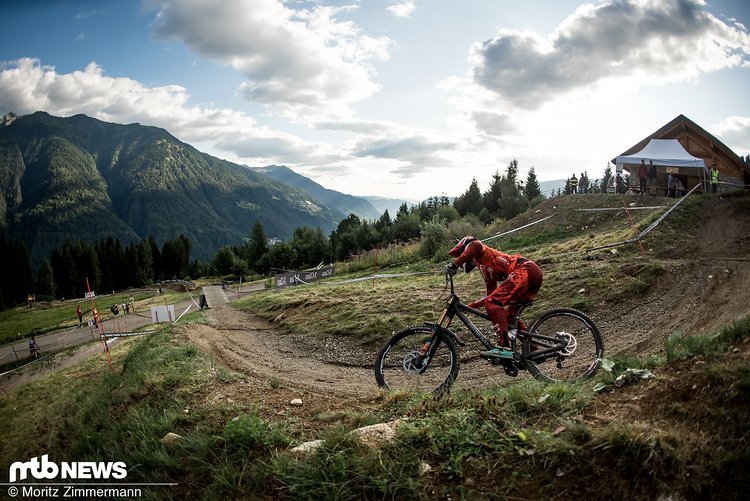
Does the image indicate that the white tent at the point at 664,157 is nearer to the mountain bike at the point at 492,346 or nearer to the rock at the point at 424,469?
the mountain bike at the point at 492,346

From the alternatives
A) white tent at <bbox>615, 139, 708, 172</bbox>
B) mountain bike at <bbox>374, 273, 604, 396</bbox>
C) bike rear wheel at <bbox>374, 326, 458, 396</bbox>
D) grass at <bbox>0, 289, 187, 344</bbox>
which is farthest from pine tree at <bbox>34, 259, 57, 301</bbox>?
white tent at <bbox>615, 139, 708, 172</bbox>

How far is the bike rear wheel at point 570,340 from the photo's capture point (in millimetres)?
6114

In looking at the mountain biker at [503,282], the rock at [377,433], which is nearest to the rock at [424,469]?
the rock at [377,433]

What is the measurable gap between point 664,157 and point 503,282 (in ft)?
97.3

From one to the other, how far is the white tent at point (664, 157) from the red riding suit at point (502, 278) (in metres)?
27.7

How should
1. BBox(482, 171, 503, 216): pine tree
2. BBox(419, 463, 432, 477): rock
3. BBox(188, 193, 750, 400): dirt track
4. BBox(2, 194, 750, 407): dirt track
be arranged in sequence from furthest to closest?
BBox(482, 171, 503, 216): pine tree → BBox(188, 193, 750, 400): dirt track → BBox(2, 194, 750, 407): dirt track → BBox(419, 463, 432, 477): rock

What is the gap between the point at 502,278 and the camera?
6609 millimetres

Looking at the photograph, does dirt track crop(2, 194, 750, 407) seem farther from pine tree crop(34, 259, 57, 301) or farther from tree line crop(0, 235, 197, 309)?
pine tree crop(34, 259, 57, 301)

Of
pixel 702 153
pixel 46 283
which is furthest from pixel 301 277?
pixel 46 283

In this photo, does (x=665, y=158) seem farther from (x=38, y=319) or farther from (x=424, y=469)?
(x=38, y=319)

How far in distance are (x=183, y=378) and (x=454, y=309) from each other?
4880 mm

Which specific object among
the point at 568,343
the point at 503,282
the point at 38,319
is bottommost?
the point at 38,319

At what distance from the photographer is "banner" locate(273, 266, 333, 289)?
32.6 meters

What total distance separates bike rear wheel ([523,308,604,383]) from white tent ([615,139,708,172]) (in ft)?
89.7
